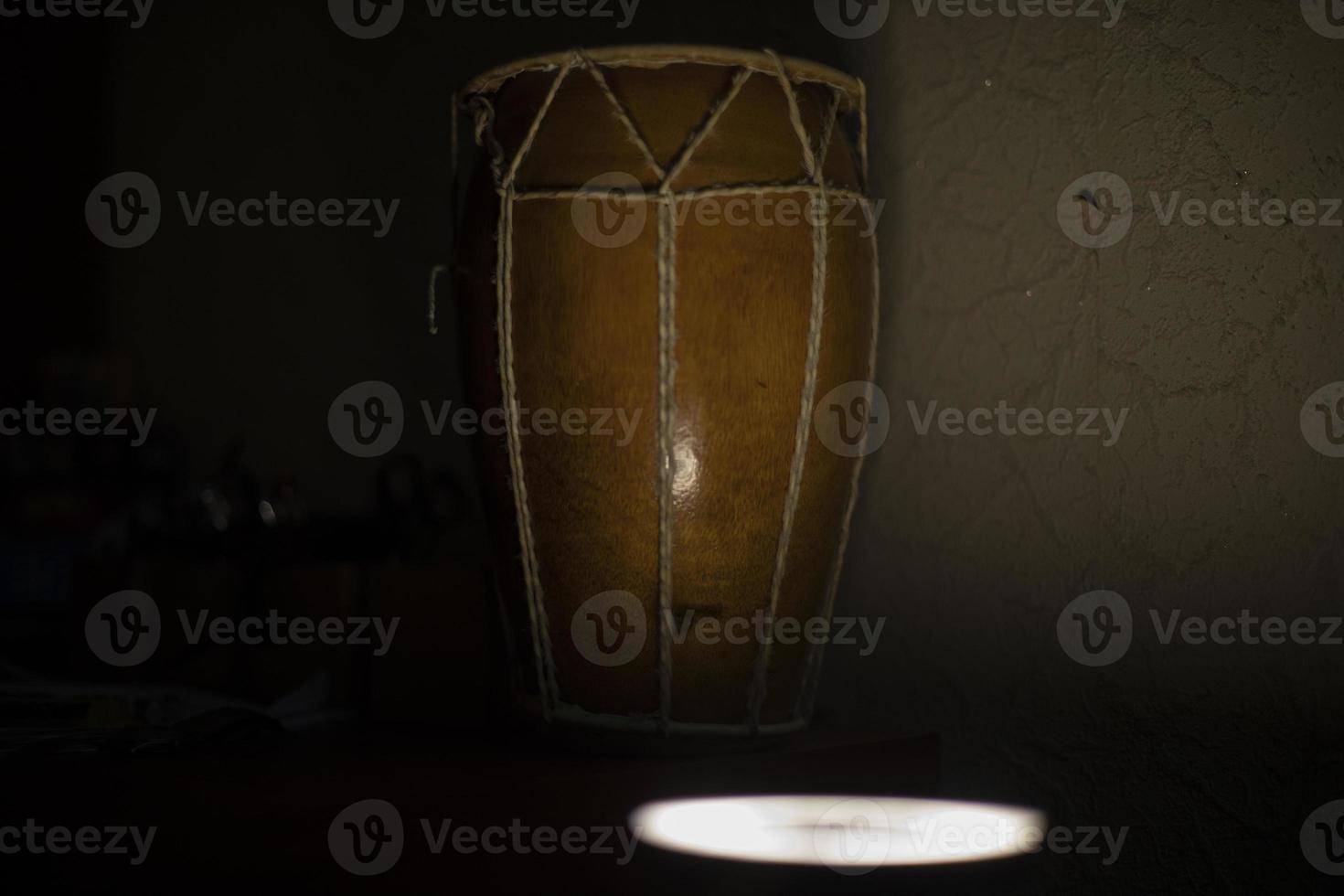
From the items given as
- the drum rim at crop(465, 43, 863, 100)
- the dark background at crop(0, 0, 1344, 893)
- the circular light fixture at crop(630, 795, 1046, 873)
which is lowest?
the circular light fixture at crop(630, 795, 1046, 873)

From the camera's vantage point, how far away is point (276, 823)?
880 mm

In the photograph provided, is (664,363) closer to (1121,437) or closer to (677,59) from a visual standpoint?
(677,59)

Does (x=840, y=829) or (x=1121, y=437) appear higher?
(x=1121, y=437)

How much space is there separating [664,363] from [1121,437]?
0.40m

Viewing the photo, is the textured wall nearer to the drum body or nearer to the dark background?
the dark background

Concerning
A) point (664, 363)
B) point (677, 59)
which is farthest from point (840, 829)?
point (677, 59)

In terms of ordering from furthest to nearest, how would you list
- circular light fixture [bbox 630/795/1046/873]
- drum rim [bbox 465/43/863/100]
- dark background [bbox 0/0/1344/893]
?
drum rim [bbox 465/43/863/100], dark background [bbox 0/0/1344/893], circular light fixture [bbox 630/795/1046/873]

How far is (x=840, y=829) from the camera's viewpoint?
80 centimetres

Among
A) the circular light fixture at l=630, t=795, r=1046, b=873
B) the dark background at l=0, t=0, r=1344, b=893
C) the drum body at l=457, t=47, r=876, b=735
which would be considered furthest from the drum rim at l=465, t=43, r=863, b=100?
the circular light fixture at l=630, t=795, r=1046, b=873

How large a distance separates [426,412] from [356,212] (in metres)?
0.43

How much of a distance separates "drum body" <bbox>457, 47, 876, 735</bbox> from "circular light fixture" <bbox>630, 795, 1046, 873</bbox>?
0.85ft

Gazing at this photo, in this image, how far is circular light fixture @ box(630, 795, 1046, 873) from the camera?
2.10 feet

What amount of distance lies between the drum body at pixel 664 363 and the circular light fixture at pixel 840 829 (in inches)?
10.3

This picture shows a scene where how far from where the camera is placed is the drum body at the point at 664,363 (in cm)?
108
